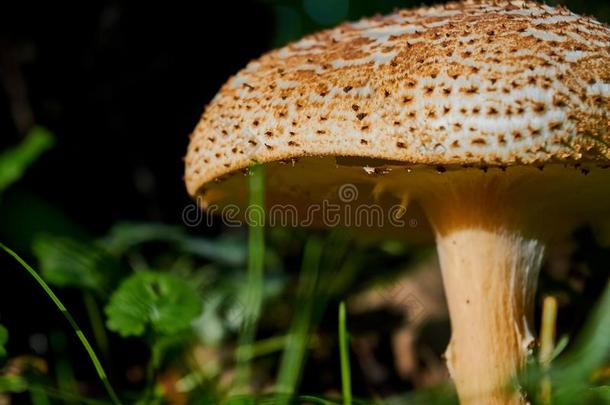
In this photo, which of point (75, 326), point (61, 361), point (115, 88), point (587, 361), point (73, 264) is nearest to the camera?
point (587, 361)

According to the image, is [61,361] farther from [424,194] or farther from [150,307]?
[424,194]

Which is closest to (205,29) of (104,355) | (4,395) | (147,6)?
(147,6)

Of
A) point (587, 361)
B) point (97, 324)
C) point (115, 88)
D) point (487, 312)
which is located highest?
point (115, 88)

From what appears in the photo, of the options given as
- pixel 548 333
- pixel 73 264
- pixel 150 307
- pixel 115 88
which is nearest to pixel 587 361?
pixel 548 333

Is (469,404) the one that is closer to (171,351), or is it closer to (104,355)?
(171,351)

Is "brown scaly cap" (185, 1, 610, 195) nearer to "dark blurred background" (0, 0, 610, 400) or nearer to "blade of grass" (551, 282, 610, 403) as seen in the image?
"blade of grass" (551, 282, 610, 403)

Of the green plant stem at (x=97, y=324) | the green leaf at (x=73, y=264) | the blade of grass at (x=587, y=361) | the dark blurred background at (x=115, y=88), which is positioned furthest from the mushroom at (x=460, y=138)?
the dark blurred background at (x=115, y=88)

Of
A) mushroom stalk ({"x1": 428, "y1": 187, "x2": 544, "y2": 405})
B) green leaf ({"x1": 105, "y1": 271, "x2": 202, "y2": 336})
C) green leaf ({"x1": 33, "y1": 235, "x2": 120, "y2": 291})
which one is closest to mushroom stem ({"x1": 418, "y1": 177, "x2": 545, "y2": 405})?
mushroom stalk ({"x1": 428, "y1": 187, "x2": 544, "y2": 405})
